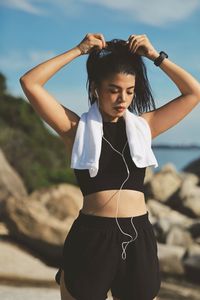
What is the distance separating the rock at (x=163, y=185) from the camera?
1770 centimetres

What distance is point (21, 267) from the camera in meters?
8.29

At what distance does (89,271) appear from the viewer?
2775 mm

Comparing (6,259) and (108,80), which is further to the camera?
(6,259)

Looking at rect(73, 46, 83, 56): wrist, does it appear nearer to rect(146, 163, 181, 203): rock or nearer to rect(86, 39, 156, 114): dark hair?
rect(86, 39, 156, 114): dark hair

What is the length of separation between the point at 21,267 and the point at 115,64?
5.87 m

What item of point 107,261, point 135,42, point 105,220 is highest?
point 135,42

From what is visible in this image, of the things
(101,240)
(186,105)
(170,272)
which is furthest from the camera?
(170,272)

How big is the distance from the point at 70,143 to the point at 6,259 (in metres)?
5.88

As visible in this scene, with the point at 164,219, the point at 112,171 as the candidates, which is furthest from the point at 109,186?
the point at 164,219

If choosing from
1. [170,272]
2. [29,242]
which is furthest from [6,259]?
[170,272]

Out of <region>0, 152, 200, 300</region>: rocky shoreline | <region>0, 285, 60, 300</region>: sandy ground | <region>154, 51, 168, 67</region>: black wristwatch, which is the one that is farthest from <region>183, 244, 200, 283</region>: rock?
<region>154, 51, 168, 67</region>: black wristwatch

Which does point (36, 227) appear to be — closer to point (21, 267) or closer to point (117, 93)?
point (21, 267)

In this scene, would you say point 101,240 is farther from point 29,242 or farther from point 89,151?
point 29,242

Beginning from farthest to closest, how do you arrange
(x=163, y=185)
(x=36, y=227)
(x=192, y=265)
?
(x=163, y=185) < (x=192, y=265) < (x=36, y=227)
